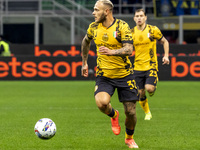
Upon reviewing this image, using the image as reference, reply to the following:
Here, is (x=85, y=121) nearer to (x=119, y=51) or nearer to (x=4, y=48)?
(x=119, y=51)

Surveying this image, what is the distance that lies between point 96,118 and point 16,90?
27.1 ft

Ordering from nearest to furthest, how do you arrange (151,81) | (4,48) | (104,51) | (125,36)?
(104,51) → (125,36) → (151,81) → (4,48)

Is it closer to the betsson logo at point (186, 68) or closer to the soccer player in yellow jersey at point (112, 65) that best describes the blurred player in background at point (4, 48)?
the betsson logo at point (186, 68)

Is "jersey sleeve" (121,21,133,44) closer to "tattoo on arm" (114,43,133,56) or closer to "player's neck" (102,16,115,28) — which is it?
"tattoo on arm" (114,43,133,56)

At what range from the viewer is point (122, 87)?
7.67 meters

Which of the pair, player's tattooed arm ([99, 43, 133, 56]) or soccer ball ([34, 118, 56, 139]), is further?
soccer ball ([34, 118, 56, 139])

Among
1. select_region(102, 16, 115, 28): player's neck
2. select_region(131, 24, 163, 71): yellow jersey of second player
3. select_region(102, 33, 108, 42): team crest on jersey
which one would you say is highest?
select_region(102, 16, 115, 28): player's neck

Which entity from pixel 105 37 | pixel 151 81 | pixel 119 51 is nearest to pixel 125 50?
pixel 119 51

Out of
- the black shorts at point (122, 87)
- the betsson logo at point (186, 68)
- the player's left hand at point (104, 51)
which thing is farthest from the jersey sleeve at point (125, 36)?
the betsson logo at point (186, 68)

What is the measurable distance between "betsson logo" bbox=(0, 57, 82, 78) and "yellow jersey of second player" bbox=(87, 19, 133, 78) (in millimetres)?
15526

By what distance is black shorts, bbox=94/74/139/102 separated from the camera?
7.62 m

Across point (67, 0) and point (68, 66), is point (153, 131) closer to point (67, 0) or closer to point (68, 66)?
point (68, 66)

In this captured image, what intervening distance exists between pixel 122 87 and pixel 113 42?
67 cm

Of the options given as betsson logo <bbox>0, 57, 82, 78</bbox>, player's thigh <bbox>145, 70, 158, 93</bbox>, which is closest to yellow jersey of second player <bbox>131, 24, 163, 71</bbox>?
player's thigh <bbox>145, 70, 158, 93</bbox>
